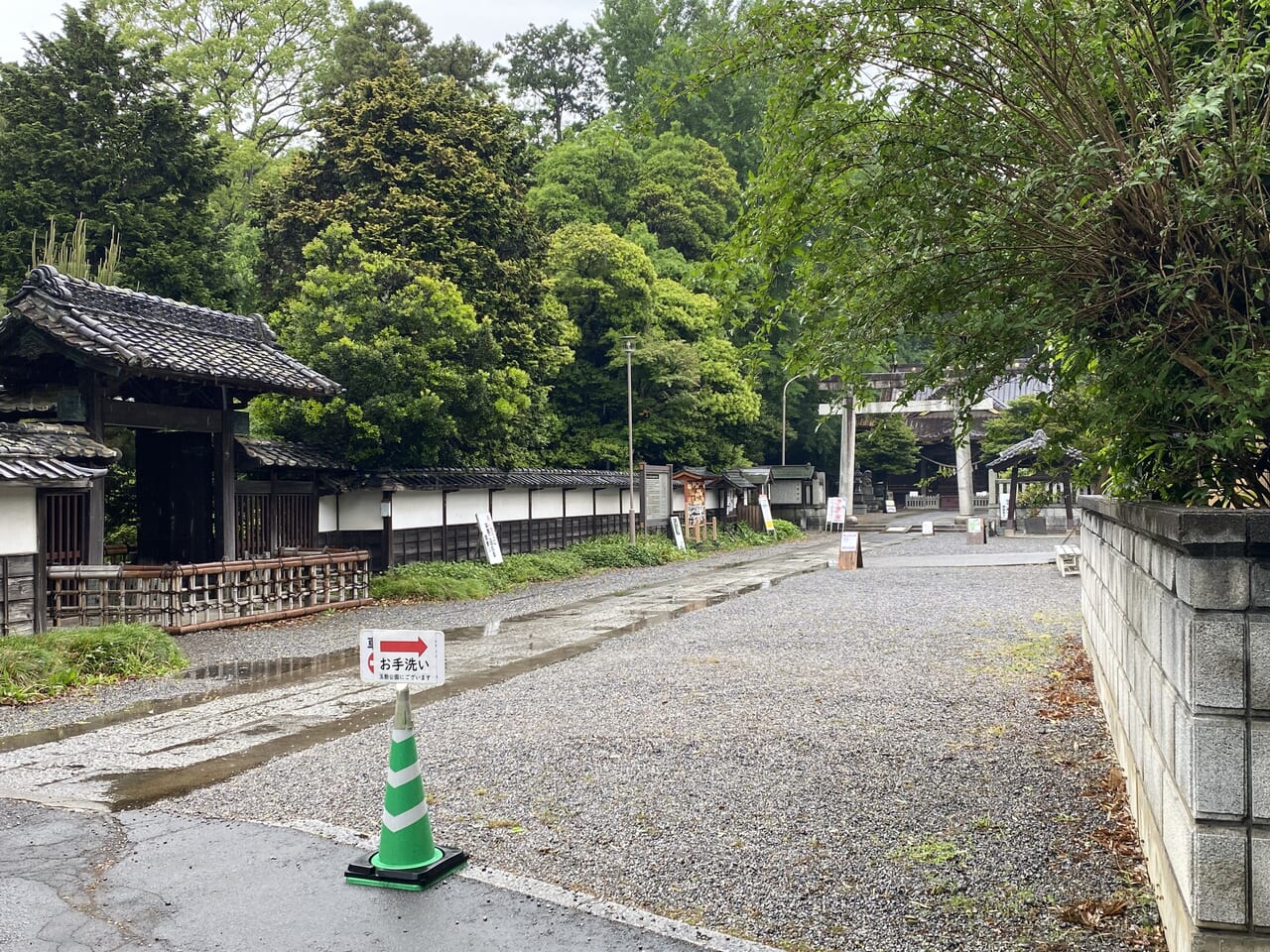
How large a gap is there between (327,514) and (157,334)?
6080mm

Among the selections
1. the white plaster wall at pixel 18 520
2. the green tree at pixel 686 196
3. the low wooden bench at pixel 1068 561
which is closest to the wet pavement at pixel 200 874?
the white plaster wall at pixel 18 520

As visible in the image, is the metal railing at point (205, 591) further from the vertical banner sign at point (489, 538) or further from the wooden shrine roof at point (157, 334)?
the vertical banner sign at point (489, 538)

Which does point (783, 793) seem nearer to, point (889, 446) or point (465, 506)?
point (465, 506)

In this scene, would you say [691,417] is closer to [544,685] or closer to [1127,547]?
[544,685]

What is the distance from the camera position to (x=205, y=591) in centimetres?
1457

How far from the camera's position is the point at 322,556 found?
16.6 meters

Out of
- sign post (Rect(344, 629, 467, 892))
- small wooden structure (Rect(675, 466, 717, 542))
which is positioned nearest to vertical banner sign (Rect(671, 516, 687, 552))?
small wooden structure (Rect(675, 466, 717, 542))

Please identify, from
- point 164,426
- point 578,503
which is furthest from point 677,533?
point 164,426

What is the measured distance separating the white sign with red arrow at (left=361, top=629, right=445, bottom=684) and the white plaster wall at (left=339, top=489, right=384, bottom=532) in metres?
15.2

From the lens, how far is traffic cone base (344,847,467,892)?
4.80 metres

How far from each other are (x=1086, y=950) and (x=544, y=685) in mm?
6597

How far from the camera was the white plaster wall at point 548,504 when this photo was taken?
26.7 meters

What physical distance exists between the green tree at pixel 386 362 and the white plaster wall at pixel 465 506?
5.94 ft

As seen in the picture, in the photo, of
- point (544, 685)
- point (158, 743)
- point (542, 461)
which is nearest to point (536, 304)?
point (542, 461)
